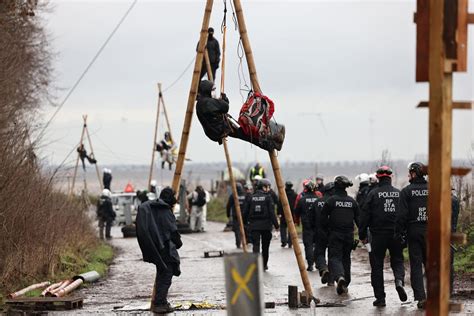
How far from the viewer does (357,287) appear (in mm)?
21312

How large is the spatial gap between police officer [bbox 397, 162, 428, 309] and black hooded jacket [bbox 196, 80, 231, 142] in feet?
9.19

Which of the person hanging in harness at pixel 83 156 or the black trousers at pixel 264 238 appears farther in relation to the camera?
the person hanging in harness at pixel 83 156

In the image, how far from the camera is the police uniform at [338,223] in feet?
66.2

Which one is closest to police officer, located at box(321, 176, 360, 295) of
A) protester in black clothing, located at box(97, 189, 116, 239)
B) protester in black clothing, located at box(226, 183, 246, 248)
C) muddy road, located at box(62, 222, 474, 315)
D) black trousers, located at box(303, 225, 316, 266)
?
muddy road, located at box(62, 222, 474, 315)

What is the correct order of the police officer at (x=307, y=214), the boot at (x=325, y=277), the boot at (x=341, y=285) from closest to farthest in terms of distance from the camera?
the boot at (x=341, y=285)
the boot at (x=325, y=277)
the police officer at (x=307, y=214)

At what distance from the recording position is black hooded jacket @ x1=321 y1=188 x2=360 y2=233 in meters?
20.2

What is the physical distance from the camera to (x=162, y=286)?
17.4 m

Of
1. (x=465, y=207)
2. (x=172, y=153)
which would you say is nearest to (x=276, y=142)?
(x=465, y=207)

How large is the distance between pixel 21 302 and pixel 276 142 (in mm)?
4256

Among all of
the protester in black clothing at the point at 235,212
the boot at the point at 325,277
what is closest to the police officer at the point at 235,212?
the protester in black clothing at the point at 235,212

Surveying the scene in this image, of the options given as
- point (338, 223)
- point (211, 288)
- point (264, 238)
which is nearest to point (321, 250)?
point (211, 288)

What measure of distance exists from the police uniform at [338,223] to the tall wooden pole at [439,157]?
10438 millimetres

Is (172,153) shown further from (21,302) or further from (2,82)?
(21,302)

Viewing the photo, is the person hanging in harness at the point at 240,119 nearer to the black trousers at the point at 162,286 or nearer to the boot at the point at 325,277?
the black trousers at the point at 162,286
